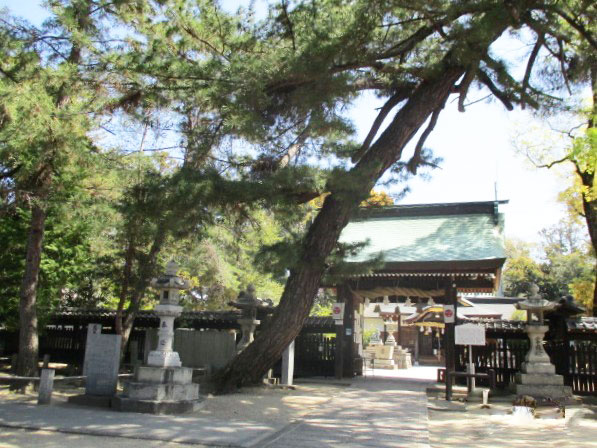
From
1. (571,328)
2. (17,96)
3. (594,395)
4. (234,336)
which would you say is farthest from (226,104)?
(594,395)

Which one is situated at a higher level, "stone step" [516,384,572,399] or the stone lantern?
the stone lantern

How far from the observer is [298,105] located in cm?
804

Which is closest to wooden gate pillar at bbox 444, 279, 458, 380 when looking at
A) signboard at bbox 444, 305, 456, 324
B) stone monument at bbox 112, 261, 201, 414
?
signboard at bbox 444, 305, 456, 324

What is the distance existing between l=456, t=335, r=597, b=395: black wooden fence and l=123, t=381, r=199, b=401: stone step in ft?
28.0

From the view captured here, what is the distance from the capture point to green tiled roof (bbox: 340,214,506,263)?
13.1 metres

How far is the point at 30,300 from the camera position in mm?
10773

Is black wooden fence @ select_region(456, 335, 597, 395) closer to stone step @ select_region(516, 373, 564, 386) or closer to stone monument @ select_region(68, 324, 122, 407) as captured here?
stone step @ select_region(516, 373, 564, 386)

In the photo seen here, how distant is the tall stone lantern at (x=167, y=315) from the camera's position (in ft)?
27.3

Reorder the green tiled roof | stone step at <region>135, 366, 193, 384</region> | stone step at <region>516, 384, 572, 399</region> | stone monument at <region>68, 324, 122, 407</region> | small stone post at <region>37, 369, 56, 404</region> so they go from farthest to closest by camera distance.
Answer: the green tiled roof < stone step at <region>516, 384, 572, 399</region> < stone monument at <region>68, 324, 122, 407</region> < small stone post at <region>37, 369, 56, 404</region> < stone step at <region>135, 366, 193, 384</region>

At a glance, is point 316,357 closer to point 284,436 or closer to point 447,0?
point 284,436

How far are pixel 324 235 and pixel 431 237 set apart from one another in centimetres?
663

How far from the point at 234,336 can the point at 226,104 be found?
8000 millimetres

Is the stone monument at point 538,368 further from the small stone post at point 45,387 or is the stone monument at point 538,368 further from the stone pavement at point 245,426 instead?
the small stone post at point 45,387

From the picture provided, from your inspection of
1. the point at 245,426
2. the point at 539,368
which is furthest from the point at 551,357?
the point at 245,426
